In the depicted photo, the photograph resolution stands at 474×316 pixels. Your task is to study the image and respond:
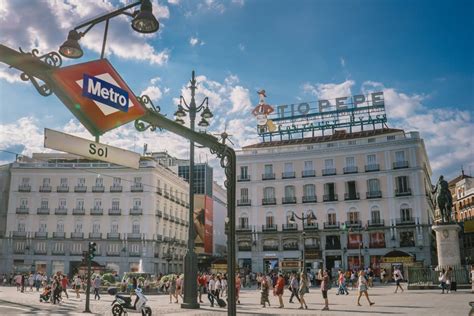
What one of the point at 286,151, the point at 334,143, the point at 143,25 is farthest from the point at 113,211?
the point at 143,25

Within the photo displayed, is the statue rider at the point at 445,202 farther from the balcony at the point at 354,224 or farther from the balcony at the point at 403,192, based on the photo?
the balcony at the point at 354,224

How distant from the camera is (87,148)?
21.0ft

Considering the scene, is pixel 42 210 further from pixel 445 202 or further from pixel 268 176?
pixel 445 202

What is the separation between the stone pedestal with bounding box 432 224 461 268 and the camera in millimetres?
24172

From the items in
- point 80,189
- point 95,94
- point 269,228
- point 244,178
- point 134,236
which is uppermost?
point 244,178

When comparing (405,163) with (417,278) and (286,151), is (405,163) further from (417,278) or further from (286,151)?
(417,278)

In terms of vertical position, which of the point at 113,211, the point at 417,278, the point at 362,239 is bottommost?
the point at 417,278

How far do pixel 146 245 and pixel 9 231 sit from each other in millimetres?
17856

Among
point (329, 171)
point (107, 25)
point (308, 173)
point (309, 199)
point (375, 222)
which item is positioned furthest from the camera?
point (308, 173)

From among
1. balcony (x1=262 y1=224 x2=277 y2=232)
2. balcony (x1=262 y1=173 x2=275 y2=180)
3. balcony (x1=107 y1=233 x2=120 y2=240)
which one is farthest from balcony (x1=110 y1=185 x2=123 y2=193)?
balcony (x1=262 y1=224 x2=277 y2=232)

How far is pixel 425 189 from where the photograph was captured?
49.8 meters

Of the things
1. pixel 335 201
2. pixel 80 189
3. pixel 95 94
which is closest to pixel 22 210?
pixel 80 189

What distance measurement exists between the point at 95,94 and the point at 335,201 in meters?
47.5

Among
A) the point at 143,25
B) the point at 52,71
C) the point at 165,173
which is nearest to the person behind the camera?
the point at 52,71
